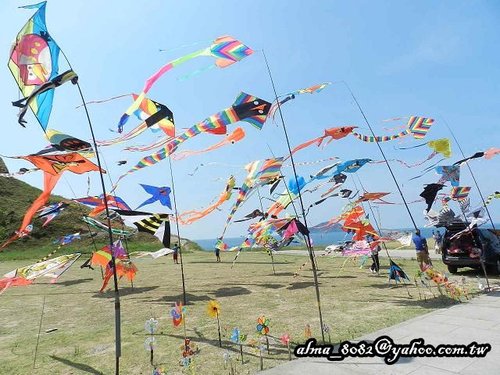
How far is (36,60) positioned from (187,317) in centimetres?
746

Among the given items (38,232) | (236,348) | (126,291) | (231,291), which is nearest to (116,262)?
(126,291)

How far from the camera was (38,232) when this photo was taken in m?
49.6

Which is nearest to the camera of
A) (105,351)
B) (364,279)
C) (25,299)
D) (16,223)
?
(105,351)

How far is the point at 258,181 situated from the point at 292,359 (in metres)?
9.56

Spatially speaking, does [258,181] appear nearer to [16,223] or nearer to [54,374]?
[54,374]

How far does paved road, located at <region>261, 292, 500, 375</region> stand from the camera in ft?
17.7

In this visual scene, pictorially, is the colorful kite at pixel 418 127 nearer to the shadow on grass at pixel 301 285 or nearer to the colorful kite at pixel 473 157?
the colorful kite at pixel 473 157

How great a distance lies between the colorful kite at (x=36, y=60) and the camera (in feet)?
20.6

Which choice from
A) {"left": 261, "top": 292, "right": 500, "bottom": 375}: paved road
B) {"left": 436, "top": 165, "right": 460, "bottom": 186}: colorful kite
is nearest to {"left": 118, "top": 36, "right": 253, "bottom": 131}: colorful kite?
{"left": 261, "top": 292, "right": 500, "bottom": 375}: paved road

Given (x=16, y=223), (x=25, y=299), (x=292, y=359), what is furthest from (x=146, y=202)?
(x=16, y=223)

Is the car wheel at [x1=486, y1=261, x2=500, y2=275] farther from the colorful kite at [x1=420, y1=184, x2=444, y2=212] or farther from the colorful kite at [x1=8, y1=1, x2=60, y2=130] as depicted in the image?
the colorful kite at [x1=8, y1=1, x2=60, y2=130]

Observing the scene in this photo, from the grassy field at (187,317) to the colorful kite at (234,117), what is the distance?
4.77 metres

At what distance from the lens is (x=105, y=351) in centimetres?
761

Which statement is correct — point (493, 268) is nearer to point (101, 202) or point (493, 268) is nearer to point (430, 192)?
point (430, 192)
